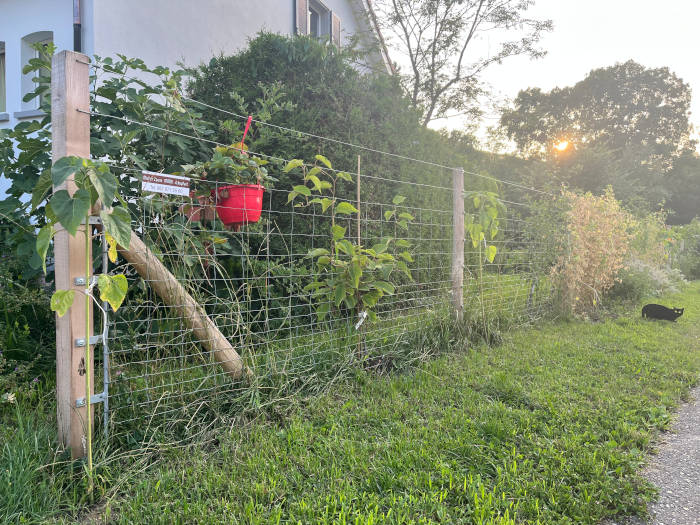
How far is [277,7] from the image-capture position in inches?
352

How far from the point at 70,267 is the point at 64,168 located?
1.51 feet

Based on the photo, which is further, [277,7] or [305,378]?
[277,7]

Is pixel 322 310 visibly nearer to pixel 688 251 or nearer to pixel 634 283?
pixel 634 283

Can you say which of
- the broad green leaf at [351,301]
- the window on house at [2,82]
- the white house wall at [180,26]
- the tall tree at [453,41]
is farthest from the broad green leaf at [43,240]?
the tall tree at [453,41]

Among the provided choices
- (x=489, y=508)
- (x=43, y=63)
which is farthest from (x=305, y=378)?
(x=43, y=63)

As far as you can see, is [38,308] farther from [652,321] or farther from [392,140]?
[652,321]

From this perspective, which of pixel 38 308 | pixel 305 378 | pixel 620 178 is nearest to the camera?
pixel 305 378

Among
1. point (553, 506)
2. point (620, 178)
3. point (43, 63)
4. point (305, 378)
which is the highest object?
point (620, 178)

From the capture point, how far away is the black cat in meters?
5.66

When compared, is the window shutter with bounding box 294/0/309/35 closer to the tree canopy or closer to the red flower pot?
the red flower pot

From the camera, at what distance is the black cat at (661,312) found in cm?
566

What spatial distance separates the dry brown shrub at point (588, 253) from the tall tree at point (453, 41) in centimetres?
755

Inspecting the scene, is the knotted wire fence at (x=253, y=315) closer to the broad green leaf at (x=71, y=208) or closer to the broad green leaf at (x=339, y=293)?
the broad green leaf at (x=339, y=293)

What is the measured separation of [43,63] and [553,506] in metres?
3.54
